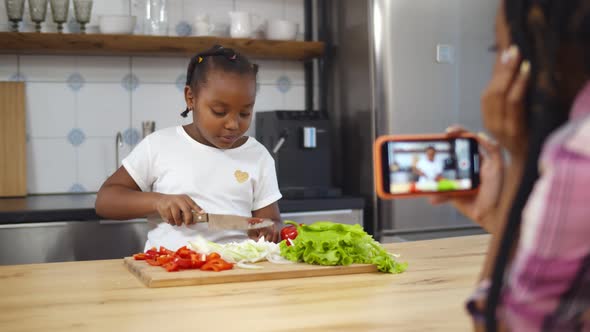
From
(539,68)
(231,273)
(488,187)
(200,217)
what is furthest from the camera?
(200,217)

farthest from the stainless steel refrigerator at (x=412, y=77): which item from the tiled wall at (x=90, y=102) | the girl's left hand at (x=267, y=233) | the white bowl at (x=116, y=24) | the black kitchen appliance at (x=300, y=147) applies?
the girl's left hand at (x=267, y=233)

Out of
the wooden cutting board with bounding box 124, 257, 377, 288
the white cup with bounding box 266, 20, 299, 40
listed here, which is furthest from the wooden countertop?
the white cup with bounding box 266, 20, 299, 40

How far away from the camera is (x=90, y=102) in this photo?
3.31 metres

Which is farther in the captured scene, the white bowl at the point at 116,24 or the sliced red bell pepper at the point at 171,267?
the white bowl at the point at 116,24

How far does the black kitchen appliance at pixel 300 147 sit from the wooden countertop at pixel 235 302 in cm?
154

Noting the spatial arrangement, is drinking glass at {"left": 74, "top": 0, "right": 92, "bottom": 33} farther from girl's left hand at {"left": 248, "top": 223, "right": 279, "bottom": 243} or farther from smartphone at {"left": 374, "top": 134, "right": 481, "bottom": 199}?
smartphone at {"left": 374, "top": 134, "right": 481, "bottom": 199}

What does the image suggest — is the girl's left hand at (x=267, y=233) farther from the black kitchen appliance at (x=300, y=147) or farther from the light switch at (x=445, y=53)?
the light switch at (x=445, y=53)

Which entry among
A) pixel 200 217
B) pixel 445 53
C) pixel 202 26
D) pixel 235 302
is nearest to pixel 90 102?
pixel 202 26

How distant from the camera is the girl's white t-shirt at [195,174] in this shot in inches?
84.0

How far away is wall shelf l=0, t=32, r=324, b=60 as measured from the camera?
307 centimetres

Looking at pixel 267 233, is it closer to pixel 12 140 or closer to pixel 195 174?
pixel 195 174

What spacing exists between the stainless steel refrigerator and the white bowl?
965mm

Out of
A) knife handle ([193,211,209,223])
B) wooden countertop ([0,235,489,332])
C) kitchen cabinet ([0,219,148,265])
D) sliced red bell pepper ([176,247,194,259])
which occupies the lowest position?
kitchen cabinet ([0,219,148,265])

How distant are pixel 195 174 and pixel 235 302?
87 centimetres
